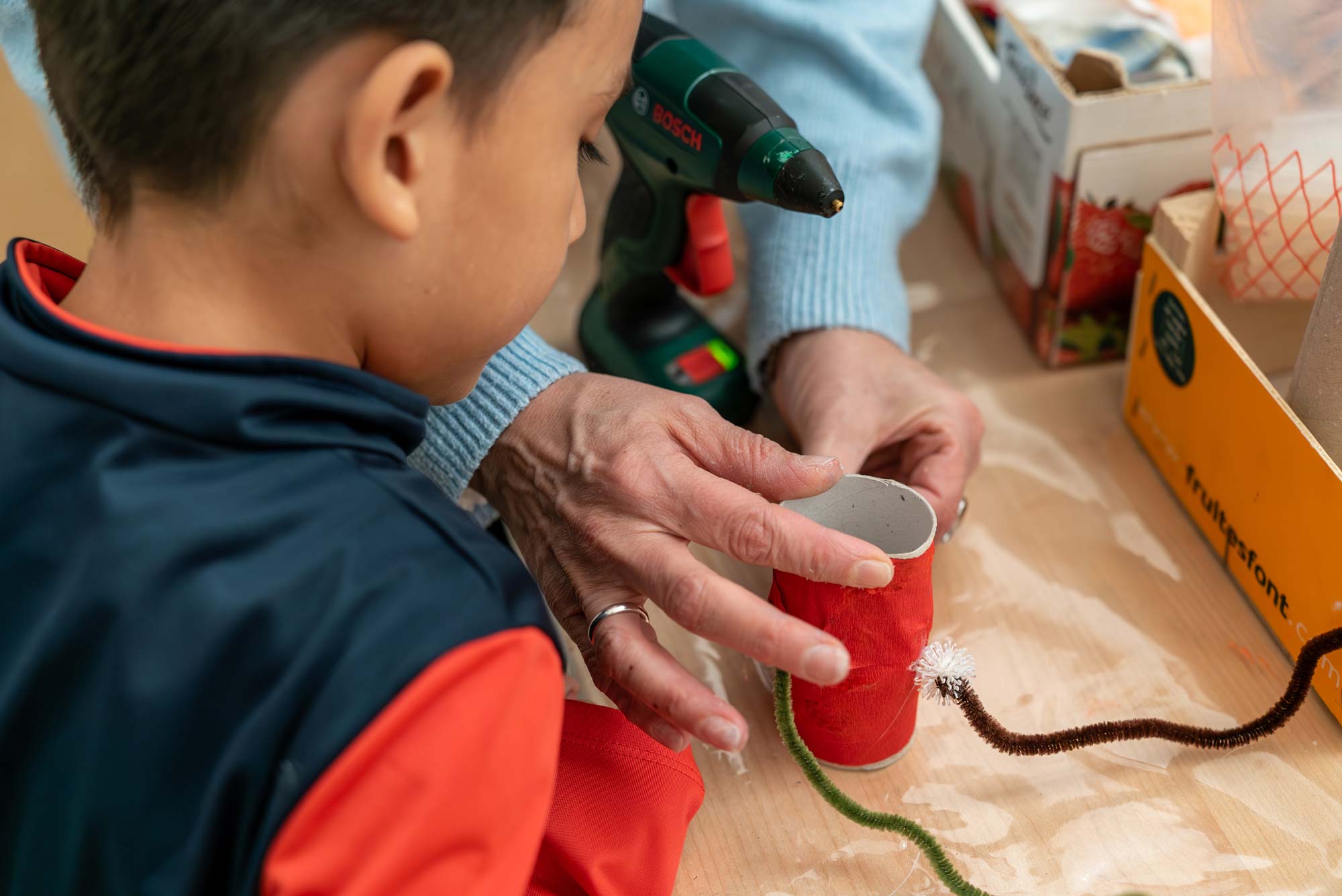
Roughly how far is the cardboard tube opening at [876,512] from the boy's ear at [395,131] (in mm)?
274

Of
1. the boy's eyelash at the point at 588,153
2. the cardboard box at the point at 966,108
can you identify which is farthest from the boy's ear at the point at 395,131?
the cardboard box at the point at 966,108

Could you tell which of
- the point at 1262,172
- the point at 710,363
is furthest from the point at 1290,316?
the point at 710,363

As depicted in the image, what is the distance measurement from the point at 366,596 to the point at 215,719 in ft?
0.24

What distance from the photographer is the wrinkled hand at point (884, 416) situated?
73cm

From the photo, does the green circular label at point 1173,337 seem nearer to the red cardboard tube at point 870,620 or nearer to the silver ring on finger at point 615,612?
the red cardboard tube at point 870,620

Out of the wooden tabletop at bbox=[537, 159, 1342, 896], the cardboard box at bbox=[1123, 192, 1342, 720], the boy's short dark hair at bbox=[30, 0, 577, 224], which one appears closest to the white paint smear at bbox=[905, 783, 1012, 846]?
the wooden tabletop at bbox=[537, 159, 1342, 896]

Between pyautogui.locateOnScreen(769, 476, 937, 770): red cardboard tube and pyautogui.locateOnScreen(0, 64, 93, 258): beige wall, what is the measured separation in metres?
0.86

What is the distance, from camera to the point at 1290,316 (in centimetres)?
80

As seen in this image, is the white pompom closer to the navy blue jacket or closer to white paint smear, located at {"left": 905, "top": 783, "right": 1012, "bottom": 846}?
white paint smear, located at {"left": 905, "top": 783, "right": 1012, "bottom": 846}


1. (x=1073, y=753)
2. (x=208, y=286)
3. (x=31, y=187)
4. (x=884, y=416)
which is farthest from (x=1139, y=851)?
(x=31, y=187)

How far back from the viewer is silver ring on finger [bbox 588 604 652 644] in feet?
1.90

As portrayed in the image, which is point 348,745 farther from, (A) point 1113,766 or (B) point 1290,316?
(B) point 1290,316

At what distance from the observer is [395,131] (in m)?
0.42

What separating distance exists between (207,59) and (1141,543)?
2.13 ft
